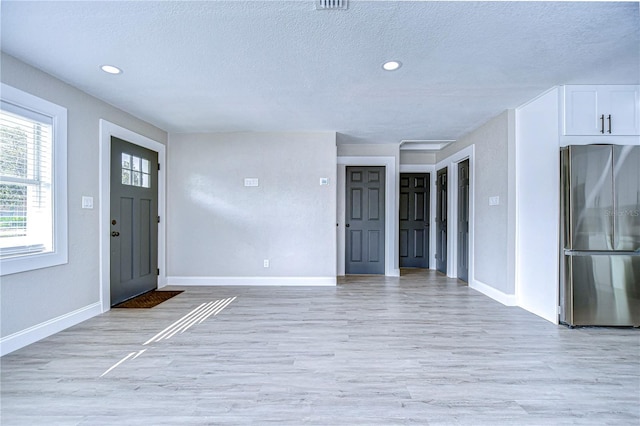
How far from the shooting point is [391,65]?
2.51 m

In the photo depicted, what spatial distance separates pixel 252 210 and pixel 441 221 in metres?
3.67

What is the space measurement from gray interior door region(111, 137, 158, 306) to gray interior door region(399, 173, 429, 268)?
15.1 ft

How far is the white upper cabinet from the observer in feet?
9.81

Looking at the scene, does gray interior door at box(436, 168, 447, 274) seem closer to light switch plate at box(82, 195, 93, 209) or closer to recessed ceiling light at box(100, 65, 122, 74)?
recessed ceiling light at box(100, 65, 122, 74)

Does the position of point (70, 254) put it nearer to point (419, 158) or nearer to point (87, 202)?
point (87, 202)

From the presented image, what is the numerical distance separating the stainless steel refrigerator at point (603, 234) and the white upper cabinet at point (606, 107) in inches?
10.8

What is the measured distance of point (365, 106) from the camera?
3.50m

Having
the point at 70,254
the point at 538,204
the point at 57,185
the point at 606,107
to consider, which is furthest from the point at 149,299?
the point at 606,107

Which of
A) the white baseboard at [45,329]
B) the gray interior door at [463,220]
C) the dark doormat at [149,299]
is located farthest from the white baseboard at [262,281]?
the gray interior door at [463,220]

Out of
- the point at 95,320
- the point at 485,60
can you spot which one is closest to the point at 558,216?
the point at 485,60

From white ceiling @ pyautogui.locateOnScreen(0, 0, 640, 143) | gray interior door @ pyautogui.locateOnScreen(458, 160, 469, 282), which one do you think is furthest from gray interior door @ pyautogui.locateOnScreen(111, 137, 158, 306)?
gray interior door @ pyautogui.locateOnScreen(458, 160, 469, 282)

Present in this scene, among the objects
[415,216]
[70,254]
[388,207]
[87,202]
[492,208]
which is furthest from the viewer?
[415,216]

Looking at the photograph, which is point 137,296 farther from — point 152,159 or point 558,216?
point 558,216

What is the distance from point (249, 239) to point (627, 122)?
15.5ft
